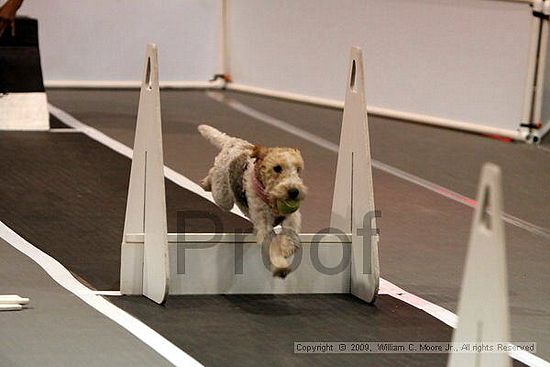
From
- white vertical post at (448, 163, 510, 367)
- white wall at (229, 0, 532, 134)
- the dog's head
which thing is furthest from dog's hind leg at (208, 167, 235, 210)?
white wall at (229, 0, 532, 134)

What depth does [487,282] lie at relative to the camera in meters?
2.88

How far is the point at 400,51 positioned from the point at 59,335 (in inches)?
229

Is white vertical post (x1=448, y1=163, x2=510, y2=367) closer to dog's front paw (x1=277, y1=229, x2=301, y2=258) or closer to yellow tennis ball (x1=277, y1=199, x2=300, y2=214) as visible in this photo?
yellow tennis ball (x1=277, y1=199, x2=300, y2=214)

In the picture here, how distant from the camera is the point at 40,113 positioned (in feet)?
26.8

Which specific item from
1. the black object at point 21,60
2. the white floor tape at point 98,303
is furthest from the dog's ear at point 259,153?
the black object at point 21,60

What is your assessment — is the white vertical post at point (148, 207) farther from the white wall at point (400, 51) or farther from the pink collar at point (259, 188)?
the white wall at point (400, 51)

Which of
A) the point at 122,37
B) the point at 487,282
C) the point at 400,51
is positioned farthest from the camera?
the point at 122,37

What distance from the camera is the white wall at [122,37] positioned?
1055 centimetres

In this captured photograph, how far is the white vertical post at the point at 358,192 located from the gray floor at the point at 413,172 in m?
0.31

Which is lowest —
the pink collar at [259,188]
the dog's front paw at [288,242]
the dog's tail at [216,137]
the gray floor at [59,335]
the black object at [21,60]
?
the gray floor at [59,335]

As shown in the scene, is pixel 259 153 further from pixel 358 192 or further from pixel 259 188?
pixel 358 192

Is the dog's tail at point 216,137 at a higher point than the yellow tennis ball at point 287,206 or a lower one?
higher

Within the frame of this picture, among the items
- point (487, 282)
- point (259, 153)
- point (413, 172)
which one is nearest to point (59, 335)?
point (259, 153)

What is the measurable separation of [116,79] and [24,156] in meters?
3.63
